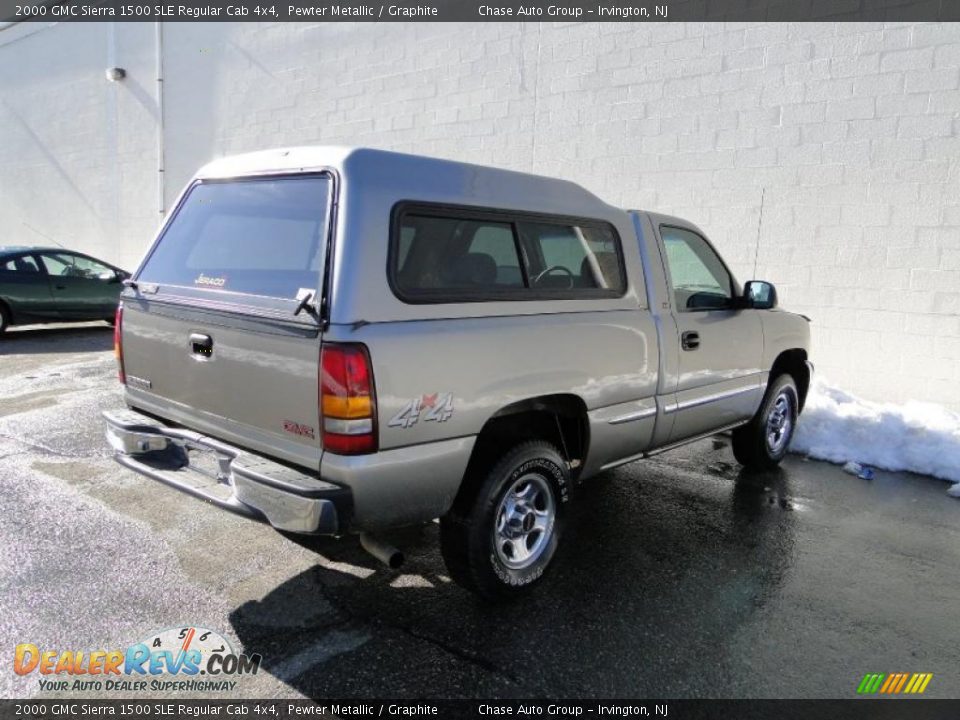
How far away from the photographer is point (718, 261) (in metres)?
4.84

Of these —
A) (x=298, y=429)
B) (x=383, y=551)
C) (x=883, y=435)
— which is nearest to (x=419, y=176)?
(x=298, y=429)

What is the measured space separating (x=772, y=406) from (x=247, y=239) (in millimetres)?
4055

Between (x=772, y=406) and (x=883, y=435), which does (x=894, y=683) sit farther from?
(x=883, y=435)

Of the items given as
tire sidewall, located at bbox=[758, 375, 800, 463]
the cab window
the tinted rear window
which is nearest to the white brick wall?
tire sidewall, located at bbox=[758, 375, 800, 463]

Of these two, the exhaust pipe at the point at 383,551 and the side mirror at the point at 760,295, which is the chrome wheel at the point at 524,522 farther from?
the side mirror at the point at 760,295

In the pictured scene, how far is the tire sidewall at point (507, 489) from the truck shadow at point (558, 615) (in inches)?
5.4

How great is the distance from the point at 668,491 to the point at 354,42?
8.93 meters

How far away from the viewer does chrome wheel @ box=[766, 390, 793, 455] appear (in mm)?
5543

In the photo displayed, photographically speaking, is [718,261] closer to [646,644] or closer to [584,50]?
[646,644]

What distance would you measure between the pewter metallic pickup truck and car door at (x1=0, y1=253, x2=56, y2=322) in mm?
8584

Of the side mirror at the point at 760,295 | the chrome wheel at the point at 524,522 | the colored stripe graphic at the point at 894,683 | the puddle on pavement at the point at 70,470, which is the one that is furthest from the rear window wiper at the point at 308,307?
the side mirror at the point at 760,295

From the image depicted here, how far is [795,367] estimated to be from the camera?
5824 mm

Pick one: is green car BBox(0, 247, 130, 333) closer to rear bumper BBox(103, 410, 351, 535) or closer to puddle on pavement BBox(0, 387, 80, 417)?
puddle on pavement BBox(0, 387, 80, 417)

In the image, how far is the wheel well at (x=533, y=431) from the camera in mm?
3221
